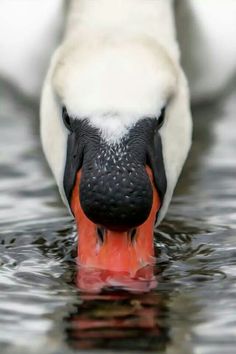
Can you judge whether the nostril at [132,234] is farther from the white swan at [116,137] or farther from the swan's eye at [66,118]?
the swan's eye at [66,118]

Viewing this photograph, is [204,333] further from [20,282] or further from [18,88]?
[18,88]

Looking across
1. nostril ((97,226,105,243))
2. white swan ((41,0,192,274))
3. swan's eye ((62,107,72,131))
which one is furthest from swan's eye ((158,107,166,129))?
nostril ((97,226,105,243))

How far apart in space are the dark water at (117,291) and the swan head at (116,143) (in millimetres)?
200

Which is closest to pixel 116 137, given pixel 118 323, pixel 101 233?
pixel 101 233

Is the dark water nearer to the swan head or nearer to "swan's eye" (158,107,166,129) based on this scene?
the swan head

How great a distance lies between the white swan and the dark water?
8.1 inches

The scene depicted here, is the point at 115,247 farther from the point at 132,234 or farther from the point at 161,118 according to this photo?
the point at 161,118

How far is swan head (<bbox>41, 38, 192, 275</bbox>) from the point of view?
6273 millimetres

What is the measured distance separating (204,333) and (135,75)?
4.43 feet

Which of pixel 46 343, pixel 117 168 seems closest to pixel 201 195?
pixel 117 168

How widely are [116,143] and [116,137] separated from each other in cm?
3

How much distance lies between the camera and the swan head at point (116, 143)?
20.6ft

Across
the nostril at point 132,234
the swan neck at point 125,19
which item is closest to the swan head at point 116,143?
the nostril at point 132,234

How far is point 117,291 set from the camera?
20.4 feet
